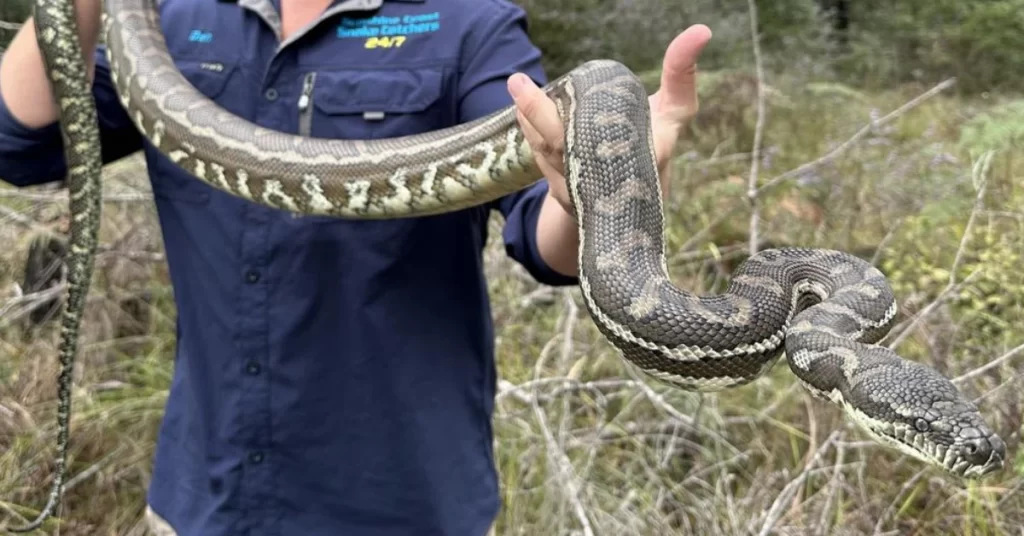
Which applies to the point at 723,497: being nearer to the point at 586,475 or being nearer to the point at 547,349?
the point at 586,475

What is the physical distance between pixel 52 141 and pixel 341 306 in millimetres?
1352

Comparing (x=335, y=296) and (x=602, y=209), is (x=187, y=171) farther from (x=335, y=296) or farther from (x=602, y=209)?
(x=602, y=209)

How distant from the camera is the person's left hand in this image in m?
2.27

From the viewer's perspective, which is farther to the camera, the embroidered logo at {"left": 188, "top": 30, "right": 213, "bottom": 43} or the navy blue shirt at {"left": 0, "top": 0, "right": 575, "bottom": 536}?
the embroidered logo at {"left": 188, "top": 30, "right": 213, "bottom": 43}

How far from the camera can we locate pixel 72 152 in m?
3.33

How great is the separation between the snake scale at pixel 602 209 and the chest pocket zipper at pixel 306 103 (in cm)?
10

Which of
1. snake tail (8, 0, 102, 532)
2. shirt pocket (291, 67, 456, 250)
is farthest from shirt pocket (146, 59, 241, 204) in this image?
shirt pocket (291, 67, 456, 250)

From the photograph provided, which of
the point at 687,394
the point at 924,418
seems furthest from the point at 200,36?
the point at 687,394

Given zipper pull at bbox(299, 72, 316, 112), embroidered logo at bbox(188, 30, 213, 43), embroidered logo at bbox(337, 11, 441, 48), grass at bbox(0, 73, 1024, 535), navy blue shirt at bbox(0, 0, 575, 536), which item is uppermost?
embroidered logo at bbox(188, 30, 213, 43)

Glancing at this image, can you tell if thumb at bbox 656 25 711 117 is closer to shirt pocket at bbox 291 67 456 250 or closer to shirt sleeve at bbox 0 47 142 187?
shirt pocket at bbox 291 67 456 250

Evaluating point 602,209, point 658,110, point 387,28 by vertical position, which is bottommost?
point 602,209

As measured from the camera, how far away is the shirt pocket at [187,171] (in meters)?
3.25

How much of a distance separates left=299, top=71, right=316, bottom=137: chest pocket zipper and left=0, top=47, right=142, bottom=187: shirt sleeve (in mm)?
971

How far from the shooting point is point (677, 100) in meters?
2.47
